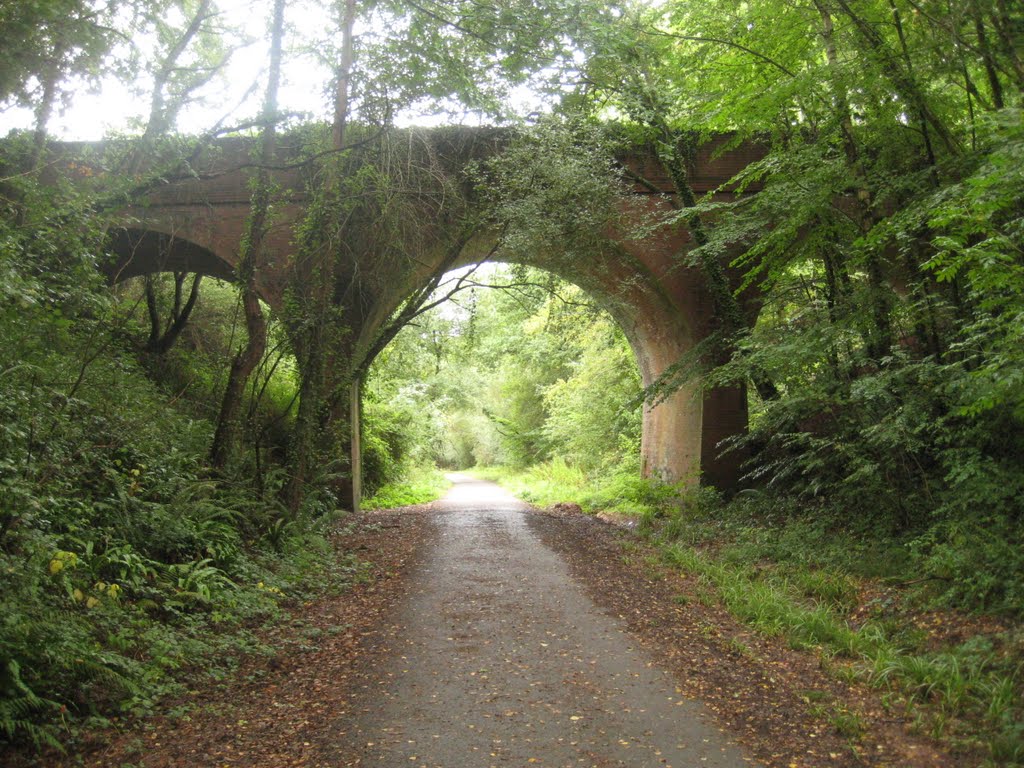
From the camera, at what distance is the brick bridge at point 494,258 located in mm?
11523

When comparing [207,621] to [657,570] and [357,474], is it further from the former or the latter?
[357,474]

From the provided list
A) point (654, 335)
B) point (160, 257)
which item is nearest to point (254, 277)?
point (160, 257)

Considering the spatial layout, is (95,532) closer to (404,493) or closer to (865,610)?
(865,610)

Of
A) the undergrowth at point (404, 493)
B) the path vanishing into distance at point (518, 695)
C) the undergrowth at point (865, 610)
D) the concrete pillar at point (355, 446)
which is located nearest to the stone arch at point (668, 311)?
the concrete pillar at point (355, 446)

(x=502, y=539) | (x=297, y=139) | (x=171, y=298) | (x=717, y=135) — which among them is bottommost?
(x=502, y=539)

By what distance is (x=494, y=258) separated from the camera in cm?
1288

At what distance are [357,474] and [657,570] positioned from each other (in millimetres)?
6849

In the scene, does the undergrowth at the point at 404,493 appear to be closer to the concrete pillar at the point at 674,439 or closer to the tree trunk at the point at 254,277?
the concrete pillar at the point at 674,439

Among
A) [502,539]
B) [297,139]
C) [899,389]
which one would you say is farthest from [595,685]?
Answer: [297,139]

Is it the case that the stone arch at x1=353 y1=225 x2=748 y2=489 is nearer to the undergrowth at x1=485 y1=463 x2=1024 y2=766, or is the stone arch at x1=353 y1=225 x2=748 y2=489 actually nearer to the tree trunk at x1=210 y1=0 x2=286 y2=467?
the undergrowth at x1=485 y1=463 x2=1024 y2=766

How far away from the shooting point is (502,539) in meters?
10.1

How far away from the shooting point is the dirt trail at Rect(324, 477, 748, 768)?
3.58m

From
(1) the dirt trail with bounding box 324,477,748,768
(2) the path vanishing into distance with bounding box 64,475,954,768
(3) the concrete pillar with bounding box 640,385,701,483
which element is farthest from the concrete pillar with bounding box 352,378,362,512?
(1) the dirt trail with bounding box 324,477,748,768

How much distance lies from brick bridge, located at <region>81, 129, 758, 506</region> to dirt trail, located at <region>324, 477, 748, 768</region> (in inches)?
237
